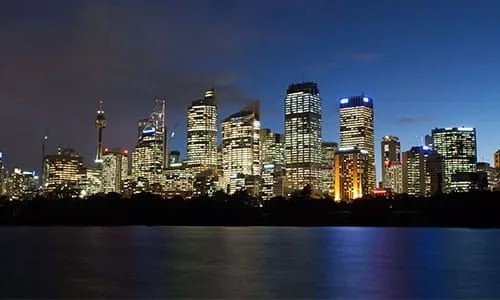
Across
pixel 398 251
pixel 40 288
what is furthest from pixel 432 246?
pixel 40 288

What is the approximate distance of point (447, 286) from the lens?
3522 cm

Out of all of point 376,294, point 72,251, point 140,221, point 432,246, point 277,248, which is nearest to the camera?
point 376,294

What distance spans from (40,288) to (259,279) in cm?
1210

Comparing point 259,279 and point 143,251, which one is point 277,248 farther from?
point 259,279

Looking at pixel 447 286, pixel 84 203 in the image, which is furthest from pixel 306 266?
pixel 84 203

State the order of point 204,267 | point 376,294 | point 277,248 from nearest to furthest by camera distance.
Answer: point 376,294
point 204,267
point 277,248

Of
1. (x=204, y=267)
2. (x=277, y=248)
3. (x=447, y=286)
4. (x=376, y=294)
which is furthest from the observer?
(x=277, y=248)

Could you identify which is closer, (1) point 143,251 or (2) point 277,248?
(1) point 143,251

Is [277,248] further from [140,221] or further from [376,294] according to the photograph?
[140,221]

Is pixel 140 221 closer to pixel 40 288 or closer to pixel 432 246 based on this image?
pixel 432 246

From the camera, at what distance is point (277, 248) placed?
64.6 m

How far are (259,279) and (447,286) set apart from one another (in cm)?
1048

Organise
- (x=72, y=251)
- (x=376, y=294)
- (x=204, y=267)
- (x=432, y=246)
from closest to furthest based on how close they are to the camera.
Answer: (x=376, y=294)
(x=204, y=267)
(x=72, y=251)
(x=432, y=246)

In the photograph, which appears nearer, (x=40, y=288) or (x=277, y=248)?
(x=40, y=288)
